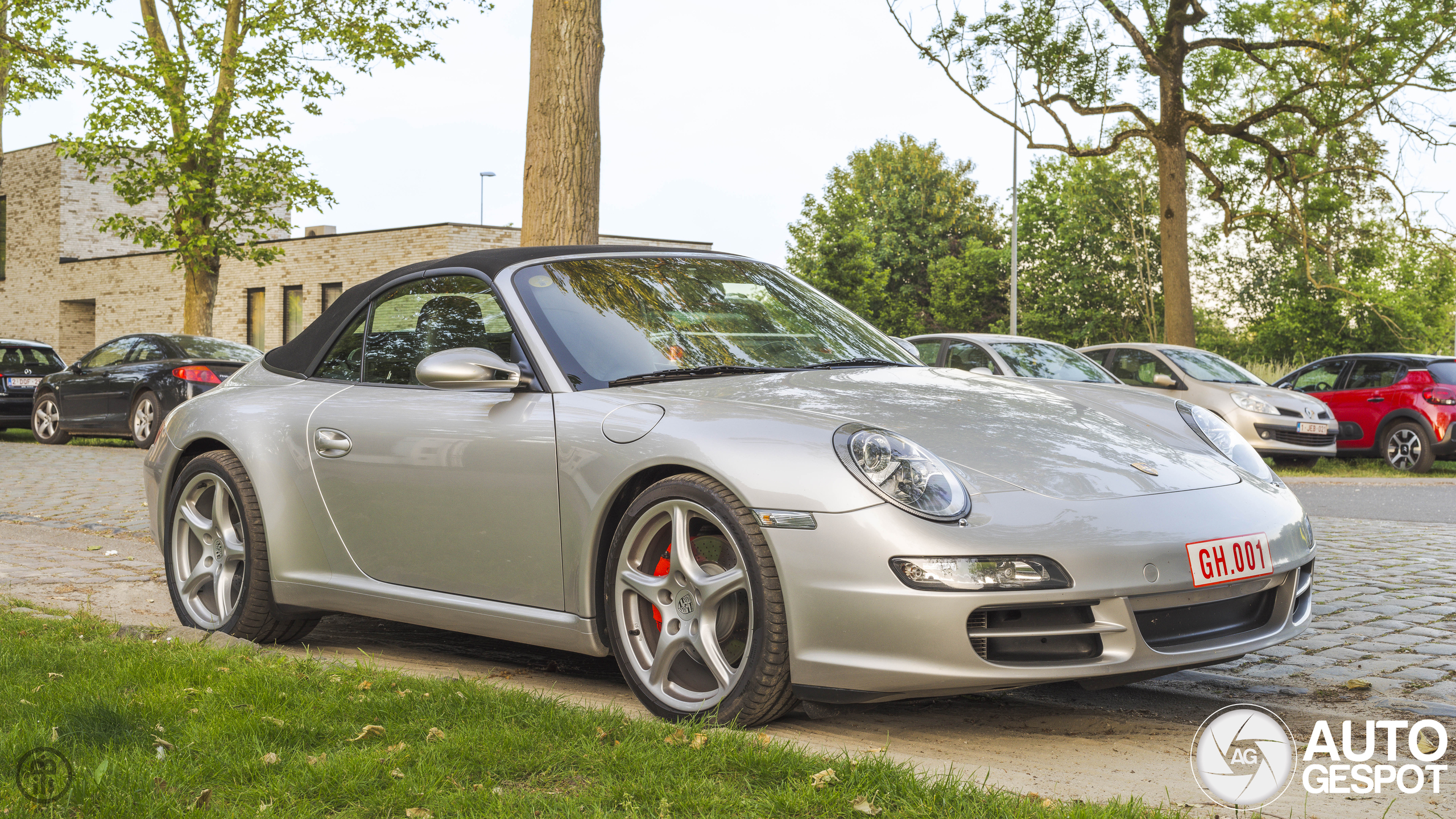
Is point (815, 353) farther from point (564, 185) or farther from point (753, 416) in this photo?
point (564, 185)

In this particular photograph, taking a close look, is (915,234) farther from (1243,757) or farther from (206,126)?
(1243,757)

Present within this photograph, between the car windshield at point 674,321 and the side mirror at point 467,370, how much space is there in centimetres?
18

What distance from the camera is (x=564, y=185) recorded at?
27.5 ft

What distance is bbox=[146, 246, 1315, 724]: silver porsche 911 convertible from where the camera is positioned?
3.29 m

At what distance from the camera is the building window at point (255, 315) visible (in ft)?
125

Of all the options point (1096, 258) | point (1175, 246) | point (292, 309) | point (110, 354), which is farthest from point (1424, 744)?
point (1096, 258)

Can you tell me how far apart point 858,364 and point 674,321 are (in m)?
0.66

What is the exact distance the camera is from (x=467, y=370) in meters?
4.01

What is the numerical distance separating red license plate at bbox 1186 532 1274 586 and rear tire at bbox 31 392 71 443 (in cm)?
1811

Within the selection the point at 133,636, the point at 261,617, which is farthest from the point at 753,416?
the point at 133,636

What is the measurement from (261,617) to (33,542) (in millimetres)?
3774

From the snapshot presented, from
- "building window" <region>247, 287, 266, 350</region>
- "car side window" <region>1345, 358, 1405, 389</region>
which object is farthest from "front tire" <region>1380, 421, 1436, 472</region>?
"building window" <region>247, 287, 266, 350</region>

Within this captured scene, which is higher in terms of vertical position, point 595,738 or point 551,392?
point 551,392

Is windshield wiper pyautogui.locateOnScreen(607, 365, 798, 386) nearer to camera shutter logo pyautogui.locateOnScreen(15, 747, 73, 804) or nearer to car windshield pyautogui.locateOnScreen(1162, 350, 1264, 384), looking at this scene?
camera shutter logo pyautogui.locateOnScreen(15, 747, 73, 804)
